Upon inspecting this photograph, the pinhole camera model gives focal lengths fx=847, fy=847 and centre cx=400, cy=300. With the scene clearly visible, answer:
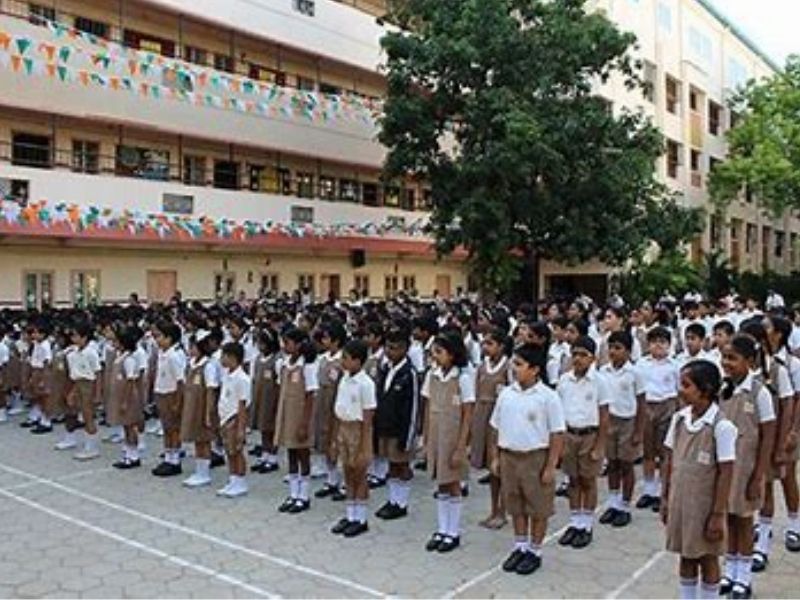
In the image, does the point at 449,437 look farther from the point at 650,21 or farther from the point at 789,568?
the point at 650,21

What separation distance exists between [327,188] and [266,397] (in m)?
17.7

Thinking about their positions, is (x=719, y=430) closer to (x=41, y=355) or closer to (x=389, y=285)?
(x=41, y=355)

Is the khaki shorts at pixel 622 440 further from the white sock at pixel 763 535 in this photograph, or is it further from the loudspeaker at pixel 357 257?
the loudspeaker at pixel 357 257

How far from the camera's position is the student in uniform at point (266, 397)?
8.45 m

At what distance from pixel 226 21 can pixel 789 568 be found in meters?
19.4

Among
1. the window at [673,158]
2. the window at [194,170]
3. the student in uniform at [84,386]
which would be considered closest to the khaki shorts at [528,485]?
the student in uniform at [84,386]

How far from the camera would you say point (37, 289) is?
717 inches

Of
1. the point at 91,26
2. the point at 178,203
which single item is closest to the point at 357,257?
the point at 178,203

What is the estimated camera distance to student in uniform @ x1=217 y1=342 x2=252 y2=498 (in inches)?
289

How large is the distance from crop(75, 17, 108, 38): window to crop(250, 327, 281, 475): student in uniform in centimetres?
1358

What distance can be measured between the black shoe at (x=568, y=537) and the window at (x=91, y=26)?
17320 mm

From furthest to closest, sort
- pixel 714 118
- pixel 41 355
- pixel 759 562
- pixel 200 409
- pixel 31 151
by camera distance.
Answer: pixel 714 118 → pixel 31 151 → pixel 41 355 → pixel 200 409 → pixel 759 562

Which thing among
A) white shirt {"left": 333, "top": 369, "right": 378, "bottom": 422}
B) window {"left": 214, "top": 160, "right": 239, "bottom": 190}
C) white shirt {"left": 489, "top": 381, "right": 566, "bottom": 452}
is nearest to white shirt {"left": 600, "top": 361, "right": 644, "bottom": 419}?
white shirt {"left": 489, "top": 381, "right": 566, "bottom": 452}

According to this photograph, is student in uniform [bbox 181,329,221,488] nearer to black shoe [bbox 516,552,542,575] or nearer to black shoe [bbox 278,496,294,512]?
black shoe [bbox 278,496,294,512]
